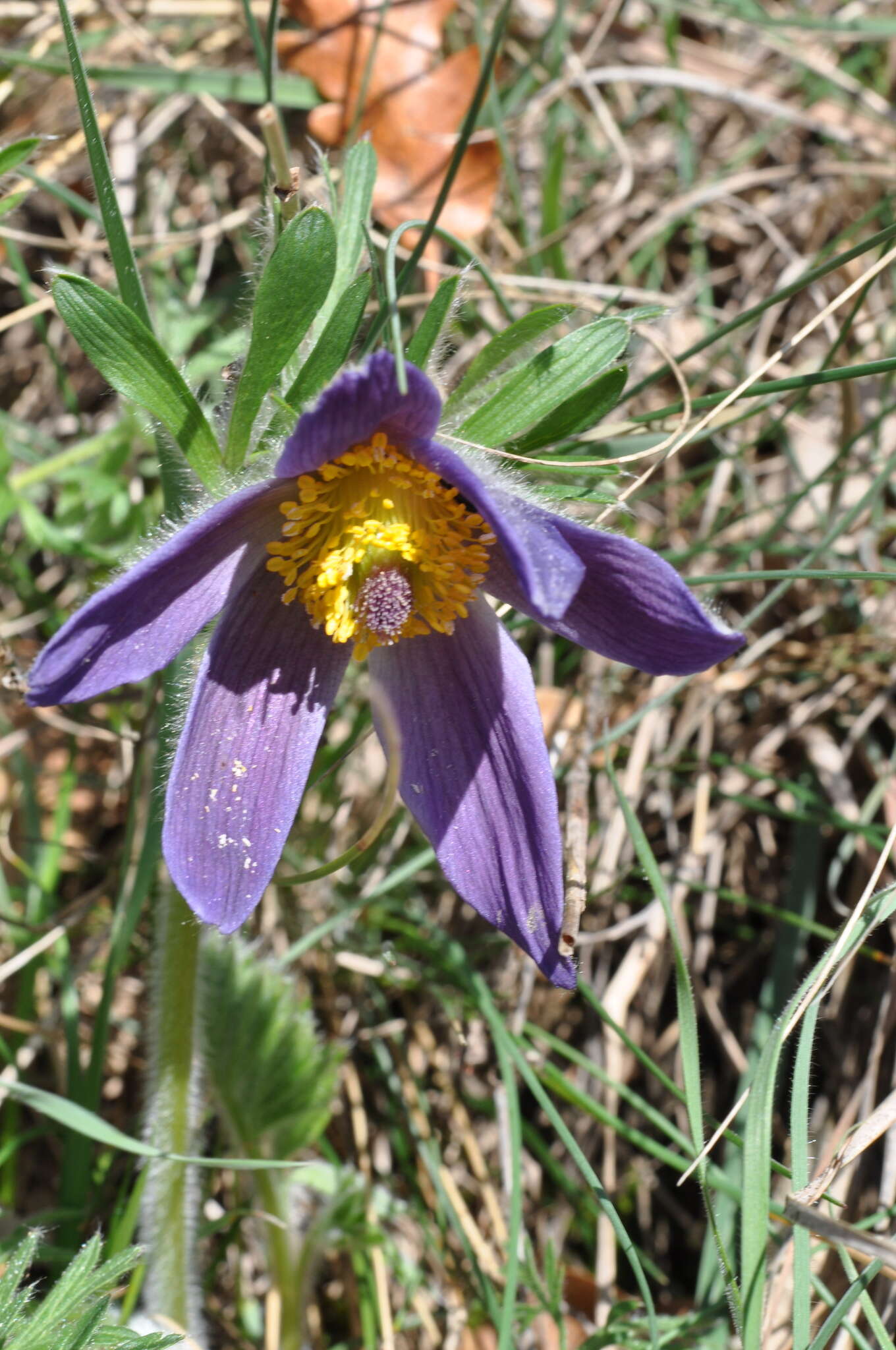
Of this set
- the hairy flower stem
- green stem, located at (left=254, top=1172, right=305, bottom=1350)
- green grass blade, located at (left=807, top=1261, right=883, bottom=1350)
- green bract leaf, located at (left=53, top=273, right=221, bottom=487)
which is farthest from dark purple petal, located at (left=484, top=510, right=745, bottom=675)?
green stem, located at (left=254, top=1172, right=305, bottom=1350)

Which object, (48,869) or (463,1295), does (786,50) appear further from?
(463,1295)

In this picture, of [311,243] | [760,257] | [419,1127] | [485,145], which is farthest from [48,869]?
[760,257]

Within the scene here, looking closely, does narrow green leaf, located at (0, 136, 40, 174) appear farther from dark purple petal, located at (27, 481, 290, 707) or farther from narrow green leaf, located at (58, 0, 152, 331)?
dark purple petal, located at (27, 481, 290, 707)

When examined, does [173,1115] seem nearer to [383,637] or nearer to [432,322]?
[383,637]

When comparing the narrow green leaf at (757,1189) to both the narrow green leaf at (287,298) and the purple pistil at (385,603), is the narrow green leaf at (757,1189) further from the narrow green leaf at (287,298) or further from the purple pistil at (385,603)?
the narrow green leaf at (287,298)

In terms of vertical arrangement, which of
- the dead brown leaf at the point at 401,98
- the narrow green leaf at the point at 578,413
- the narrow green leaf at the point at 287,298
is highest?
the dead brown leaf at the point at 401,98

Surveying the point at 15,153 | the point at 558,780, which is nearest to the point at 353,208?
the point at 15,153

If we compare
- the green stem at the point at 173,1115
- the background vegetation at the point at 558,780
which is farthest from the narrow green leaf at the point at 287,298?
the green stem at the point at 173,1115
